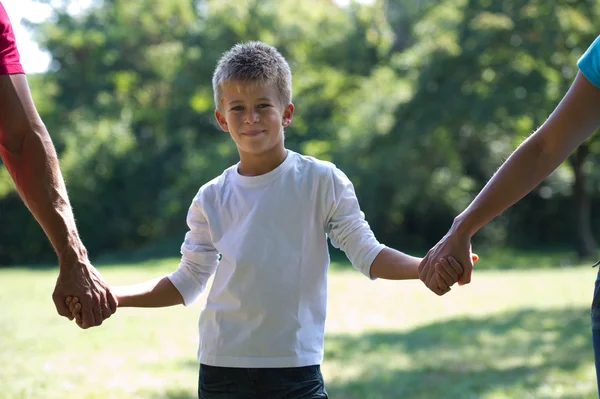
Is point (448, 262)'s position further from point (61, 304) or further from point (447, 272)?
point (61, 304)

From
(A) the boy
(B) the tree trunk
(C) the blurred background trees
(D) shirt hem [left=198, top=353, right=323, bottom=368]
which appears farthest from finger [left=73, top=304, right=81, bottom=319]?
(B) the tree trunk

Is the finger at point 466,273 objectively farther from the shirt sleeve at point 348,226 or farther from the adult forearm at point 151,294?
the adult forearm at point 151,294

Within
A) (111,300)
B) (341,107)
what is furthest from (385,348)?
(341,107)

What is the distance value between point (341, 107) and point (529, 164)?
2465cm

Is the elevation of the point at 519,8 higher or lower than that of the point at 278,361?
higher

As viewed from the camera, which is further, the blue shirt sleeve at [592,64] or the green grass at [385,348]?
the green grass at [385,348]

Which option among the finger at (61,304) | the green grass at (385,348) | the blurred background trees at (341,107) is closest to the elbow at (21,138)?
the finger at (61,304)

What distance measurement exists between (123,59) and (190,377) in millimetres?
26481

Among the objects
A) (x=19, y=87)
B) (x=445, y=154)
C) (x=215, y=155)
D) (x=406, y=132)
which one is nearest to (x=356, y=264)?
(x=19, y=87)

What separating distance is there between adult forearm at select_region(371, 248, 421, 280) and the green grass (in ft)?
11.5

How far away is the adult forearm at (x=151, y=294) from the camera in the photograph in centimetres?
290

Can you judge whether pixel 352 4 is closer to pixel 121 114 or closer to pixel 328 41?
pixel 328 41

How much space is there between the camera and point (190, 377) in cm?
714

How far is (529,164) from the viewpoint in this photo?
2.50 m
